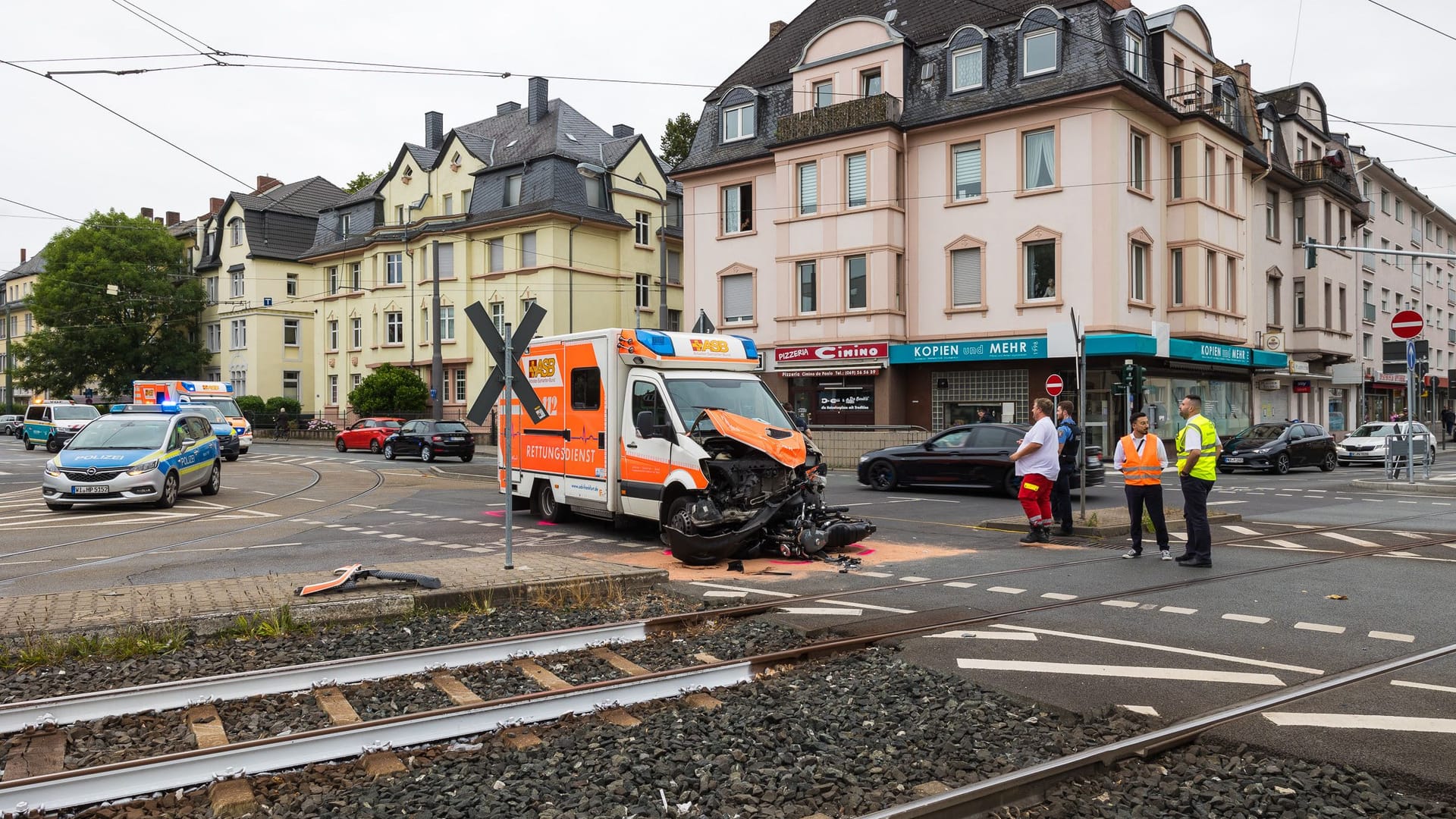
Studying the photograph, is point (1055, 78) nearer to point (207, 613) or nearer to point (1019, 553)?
point (1019, 553)

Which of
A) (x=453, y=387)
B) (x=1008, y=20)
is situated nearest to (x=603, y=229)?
(x=453, y=387)

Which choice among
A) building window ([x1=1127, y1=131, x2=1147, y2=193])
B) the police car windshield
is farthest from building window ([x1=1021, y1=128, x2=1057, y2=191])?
the police car windshield

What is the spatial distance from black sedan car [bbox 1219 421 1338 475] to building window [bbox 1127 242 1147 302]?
5052mm

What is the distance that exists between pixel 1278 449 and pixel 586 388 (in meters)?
22.7

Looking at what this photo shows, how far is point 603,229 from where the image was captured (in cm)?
4822

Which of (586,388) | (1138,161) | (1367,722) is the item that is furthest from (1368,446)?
(1367,722)

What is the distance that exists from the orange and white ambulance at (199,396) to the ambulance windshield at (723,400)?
27.4 m

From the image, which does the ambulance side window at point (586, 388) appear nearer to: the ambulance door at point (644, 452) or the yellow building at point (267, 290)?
the ambulance door at point (644, 452)

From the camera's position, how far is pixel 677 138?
55.0 m

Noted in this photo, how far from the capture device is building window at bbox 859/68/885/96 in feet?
113

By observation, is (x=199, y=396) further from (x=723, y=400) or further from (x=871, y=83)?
(x=723, y=400)

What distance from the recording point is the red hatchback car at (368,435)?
40.3 meters

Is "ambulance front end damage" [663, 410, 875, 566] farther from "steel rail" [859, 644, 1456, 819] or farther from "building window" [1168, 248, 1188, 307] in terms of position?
"building window" [1168, 248, 1188, 307]

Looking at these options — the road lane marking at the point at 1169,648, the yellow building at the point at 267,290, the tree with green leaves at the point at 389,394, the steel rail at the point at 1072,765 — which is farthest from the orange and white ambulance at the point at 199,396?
the steel rail at the point at 1072,765
